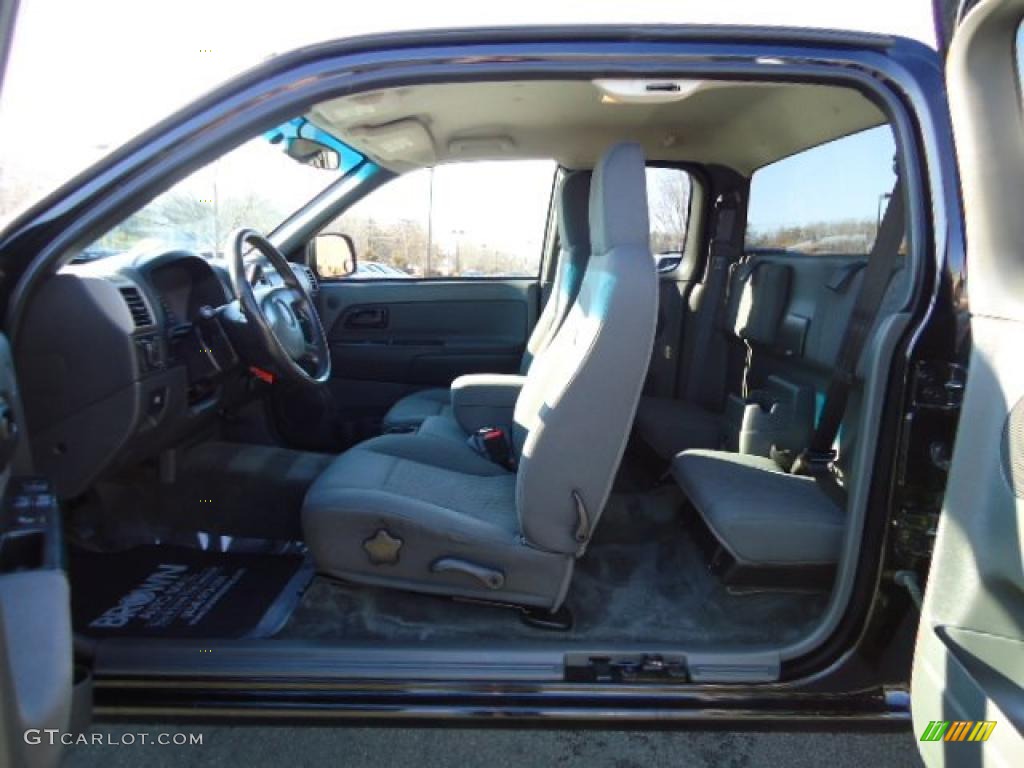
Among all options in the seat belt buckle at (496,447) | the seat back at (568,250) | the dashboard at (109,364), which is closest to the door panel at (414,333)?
the seat back at (568,250)

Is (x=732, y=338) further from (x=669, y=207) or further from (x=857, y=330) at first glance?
(x=857, y=330)

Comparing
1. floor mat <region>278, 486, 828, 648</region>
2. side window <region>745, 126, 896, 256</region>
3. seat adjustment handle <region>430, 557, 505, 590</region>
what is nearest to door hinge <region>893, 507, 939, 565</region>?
floor mat <region>278, 486, 828, 648</region>

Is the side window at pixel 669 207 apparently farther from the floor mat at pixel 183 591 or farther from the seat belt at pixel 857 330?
the floor mat at pixel 183 591

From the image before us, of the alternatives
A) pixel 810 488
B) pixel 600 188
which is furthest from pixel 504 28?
pixel 810 488

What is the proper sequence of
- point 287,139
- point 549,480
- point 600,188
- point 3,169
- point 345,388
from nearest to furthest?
point 3,169 → point 549,480 → point 600,188 → point 287,139 → point 345,388

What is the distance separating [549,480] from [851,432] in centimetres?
73

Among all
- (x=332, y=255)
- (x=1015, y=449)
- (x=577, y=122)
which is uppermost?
(x=577, y=122)

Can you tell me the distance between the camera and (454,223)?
3.38m

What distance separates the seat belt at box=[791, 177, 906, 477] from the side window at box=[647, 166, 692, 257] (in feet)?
4.64

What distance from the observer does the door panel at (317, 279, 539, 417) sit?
3535 mm

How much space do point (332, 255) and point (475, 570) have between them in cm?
218

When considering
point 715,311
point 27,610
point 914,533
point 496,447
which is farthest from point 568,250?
point 27,610

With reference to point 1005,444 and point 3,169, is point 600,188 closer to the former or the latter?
point 1005,444

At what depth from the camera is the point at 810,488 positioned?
1912 mm
